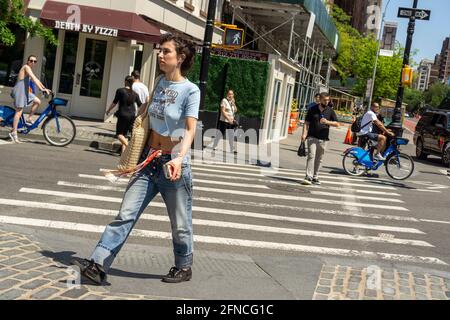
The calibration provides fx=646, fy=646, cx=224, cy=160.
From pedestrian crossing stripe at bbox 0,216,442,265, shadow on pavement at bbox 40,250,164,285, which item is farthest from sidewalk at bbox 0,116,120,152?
shadow on pavement at bbox 40,250,164,285

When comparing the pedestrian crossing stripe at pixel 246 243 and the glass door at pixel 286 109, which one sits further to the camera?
the glass door at pixel 286 109

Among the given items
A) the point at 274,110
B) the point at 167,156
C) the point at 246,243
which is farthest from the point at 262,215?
the point at 274,110

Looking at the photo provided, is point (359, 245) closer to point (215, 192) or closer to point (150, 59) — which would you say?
point (215, 192)

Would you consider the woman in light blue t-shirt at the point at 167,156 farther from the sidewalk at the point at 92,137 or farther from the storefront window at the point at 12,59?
the storefront window at the point at 12,59

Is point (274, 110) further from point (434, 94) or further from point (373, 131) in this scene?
point (434, 94)

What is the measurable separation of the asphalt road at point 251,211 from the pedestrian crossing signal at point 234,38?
248 inches

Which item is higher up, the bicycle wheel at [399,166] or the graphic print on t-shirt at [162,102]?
the graphic print on t-shirt at [162,102]

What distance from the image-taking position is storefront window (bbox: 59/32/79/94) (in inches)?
819

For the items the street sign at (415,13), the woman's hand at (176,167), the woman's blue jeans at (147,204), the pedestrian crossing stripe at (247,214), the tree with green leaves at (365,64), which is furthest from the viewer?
the tree with green leaves at (365,64)

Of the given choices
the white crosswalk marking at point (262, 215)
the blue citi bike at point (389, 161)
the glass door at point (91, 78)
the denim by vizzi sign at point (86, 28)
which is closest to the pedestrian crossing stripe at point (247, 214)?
the white crosswalk marking at point (262, 215)

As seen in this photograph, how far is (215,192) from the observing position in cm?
1096

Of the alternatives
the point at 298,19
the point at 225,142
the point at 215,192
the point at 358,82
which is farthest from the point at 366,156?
the point at 358,82

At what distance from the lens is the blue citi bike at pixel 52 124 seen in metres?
14.1

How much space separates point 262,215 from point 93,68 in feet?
43.0
